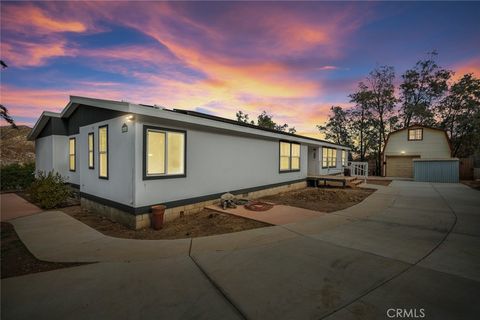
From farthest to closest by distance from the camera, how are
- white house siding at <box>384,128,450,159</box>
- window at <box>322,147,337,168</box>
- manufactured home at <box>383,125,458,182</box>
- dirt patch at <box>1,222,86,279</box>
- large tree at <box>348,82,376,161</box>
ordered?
large tree at <box>348,82,376,161</box>
white house siding at <box>384,128,450,159</box>
manufactured home at <box>383,125,458,182</box>
window at <box>322,147,337,168</box>
dirt patch at <box>1,222,86,279</box>

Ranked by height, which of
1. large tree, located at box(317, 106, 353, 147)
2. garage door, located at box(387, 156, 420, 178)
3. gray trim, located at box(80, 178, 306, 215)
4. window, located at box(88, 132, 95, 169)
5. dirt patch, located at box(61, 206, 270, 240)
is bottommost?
dirt patch, located at box(61, 206, 270, 240)

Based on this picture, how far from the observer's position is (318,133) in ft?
116

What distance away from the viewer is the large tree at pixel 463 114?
75.0 ft

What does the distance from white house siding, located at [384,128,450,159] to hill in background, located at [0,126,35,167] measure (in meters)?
42.5

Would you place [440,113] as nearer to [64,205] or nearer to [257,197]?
[257,197]

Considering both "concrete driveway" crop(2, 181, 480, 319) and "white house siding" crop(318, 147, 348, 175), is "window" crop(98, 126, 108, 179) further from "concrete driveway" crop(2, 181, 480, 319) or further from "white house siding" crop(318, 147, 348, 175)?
"white house siding" crop(318, 147, 348, 175)

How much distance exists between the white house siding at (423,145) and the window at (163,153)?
2396cm

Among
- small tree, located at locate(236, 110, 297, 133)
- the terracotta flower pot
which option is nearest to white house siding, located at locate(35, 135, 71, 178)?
the terracotta flower pot

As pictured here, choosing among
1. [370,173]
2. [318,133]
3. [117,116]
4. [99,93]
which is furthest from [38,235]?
[318,133]

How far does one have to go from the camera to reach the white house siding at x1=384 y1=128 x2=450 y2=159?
2044 centimetres

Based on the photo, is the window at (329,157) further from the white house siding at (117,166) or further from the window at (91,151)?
the window at (91,151)

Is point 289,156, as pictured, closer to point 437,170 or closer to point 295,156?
point 295,156

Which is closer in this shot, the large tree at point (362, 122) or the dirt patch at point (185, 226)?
the dirt patch at point (185, 226)

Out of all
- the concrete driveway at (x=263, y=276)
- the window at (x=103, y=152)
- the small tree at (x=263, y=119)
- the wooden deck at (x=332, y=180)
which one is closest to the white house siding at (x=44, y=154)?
the window at (x=103, y=152)
